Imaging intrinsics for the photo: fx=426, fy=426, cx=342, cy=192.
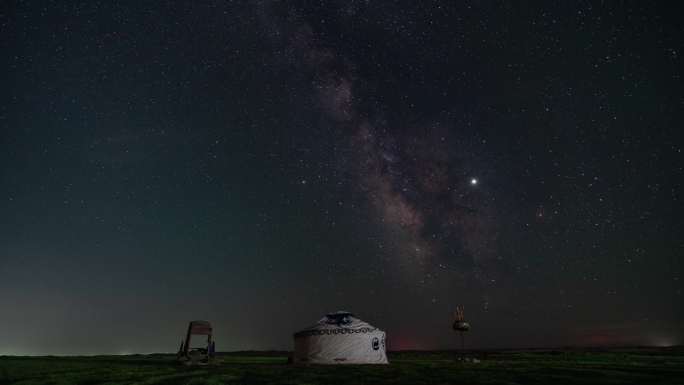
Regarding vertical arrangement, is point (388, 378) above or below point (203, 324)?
below

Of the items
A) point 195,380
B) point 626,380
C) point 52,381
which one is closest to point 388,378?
point 195,380

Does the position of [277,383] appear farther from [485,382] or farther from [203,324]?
[203,324]

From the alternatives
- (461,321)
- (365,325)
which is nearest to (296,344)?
(365,325)

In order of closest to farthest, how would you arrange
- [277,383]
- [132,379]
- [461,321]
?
1. [277,383]
2. [132,379]
3. [461,321]

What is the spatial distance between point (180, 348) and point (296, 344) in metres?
8.67

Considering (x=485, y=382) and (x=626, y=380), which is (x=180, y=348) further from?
(x=626, y=380)

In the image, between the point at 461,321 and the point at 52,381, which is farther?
the point at 461,321

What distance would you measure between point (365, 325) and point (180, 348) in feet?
42.8

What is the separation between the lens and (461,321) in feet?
117

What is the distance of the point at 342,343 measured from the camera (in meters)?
30.8

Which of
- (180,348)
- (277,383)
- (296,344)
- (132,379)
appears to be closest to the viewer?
(277,383)

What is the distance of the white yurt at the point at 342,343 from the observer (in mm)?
30609

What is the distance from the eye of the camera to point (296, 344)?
1307 inches

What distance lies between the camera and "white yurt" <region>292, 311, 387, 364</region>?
30.6m
